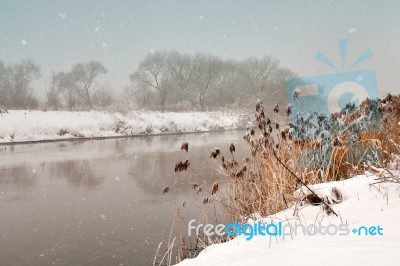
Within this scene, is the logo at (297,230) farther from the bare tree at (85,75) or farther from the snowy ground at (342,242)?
the bare tree at (85,75)

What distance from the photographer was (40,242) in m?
3.95

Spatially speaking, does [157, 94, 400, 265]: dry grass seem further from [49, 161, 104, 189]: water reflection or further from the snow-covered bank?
the snow-covered bank

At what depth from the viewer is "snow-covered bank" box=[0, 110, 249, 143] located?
18906 mm

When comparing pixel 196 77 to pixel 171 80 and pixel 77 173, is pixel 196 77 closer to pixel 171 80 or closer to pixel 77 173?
pixel 171 80

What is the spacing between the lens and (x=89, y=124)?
22172mm

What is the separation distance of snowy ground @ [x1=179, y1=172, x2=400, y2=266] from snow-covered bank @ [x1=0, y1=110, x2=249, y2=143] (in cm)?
1718

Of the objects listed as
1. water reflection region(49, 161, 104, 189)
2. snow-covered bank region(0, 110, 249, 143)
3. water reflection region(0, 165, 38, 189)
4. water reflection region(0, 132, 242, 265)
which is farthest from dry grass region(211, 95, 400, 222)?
snow-covered bank region(0, 110, 249, 143)

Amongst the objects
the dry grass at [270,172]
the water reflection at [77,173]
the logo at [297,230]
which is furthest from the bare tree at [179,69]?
the logo at [297,230]

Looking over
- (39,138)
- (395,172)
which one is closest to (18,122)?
(39,138)

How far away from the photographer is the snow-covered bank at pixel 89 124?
18906 mm

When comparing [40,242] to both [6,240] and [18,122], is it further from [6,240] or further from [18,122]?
[18,122]

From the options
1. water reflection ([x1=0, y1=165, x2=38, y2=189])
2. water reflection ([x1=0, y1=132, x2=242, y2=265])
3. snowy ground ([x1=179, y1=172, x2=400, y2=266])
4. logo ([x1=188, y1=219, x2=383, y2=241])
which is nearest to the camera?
snowy ground ([x1=179, y1=172, x2=400, y2=266])

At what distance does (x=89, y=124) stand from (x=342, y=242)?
2124 cm

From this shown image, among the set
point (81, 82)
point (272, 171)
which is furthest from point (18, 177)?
point (81, 82)
